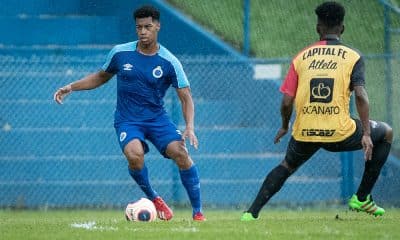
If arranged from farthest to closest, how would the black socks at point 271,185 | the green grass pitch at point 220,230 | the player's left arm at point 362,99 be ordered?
1. the black socks at point 271,185
2. the player's left arm at point 362,99
3. the green grass pitch at point 220,230

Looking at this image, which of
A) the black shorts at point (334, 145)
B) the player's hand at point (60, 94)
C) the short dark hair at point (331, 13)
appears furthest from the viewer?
the player's hand at point (60, 94)

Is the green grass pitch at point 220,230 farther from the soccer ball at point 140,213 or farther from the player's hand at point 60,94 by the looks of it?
the player's hand at point 60,94

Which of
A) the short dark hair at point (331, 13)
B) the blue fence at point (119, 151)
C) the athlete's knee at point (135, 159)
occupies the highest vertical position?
the short dark hair at point (331, 13)

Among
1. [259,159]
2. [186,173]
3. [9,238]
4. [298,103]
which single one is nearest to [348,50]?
[298,103]

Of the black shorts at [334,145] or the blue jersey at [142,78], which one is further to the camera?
the blue jersey at [142,78]

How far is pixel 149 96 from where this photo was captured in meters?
11.8

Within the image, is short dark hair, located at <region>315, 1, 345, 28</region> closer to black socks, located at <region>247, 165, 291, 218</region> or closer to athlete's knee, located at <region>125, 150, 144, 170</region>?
black socks, located at <region>247, 165, 291, 218</region>

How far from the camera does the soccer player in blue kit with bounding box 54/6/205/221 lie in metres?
11.6

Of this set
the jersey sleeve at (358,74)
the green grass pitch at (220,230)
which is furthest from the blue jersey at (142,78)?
the jersey sleeve at (358,74)

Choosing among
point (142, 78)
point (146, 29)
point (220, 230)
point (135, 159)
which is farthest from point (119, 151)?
point (220, 230)

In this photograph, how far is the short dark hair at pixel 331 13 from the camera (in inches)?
423

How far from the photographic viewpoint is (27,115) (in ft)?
52.1

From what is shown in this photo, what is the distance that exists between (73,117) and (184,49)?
86.3 inches

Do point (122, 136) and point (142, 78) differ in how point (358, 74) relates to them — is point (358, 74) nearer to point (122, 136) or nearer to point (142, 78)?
point (142, 78)
